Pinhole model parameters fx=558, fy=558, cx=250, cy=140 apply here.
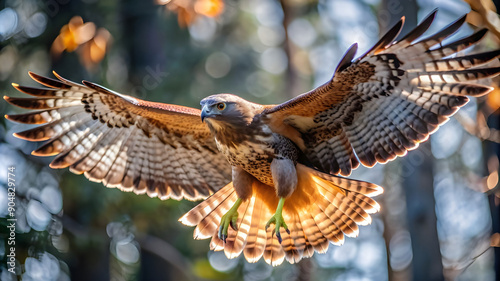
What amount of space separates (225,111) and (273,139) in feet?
1.74

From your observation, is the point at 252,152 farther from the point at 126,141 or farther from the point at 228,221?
the point at 126,141

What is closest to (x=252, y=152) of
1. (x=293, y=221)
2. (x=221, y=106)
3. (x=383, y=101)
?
(x=221, y=106)

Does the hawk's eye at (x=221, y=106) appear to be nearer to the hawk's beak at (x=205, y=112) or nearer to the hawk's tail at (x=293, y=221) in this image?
the hawk's beak at (x=205, y=112)

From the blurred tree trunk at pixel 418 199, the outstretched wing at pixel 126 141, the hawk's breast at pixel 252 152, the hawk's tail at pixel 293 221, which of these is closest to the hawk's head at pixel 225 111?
the hawk's breast at pixel 252 152

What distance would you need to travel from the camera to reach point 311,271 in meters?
8.39

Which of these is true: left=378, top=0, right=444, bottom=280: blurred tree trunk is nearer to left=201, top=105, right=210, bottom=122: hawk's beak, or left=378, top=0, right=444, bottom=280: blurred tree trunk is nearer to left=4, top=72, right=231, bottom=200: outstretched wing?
left=4, top=72, right=231, bottom=200: outstretched wing

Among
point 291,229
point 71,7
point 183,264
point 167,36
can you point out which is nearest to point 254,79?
point 167,36

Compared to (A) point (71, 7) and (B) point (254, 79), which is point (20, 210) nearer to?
(A) point (71, 7)

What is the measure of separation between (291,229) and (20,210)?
13.5ft

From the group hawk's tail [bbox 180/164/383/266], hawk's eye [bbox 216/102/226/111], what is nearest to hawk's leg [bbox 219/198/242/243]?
hawk's tail [bbox 180/164/383/266]

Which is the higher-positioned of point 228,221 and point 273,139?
point 273,139

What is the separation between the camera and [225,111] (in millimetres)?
Result: 4738

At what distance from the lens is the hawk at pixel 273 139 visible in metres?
4.45

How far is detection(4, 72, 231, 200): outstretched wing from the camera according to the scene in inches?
211
